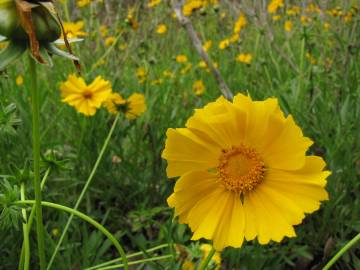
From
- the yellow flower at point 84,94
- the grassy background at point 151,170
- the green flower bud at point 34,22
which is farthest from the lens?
the yellow flower at point 84,94

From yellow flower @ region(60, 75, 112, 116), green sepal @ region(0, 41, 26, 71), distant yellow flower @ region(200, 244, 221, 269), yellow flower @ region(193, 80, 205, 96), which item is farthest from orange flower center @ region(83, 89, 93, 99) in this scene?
green sepal @ region(0, 41, 26, 71)

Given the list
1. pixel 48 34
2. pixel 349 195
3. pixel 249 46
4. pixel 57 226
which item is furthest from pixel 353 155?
pixel 249 46

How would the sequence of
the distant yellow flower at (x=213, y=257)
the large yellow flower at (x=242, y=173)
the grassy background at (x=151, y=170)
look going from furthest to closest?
the grassy background at (x=151, y=170)
the distant yellow flower at (x=213, y=257)
the large yellow flower at (x=242, y=173)

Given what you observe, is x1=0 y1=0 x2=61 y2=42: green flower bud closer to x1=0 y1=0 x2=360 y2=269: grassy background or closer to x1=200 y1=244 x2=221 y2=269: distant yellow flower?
x1=0 y1=0 x2=360 y2=269: grassy background

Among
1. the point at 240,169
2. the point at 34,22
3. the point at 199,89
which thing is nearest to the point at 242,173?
the point at 240,169

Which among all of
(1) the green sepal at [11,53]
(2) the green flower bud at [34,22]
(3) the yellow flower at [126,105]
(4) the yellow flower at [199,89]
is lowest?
(1) the green sepal at [11,53]

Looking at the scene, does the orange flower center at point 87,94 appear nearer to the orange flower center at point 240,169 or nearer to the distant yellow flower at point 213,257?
the distant yellow flower at point 213,257

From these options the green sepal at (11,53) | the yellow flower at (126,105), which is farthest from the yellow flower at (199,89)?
the green sepal at (11,53)

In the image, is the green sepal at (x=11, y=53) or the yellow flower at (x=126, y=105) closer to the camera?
the green sepal at (x=11, y=53)

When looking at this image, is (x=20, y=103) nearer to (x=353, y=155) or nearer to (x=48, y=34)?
(x=353, y=155)
